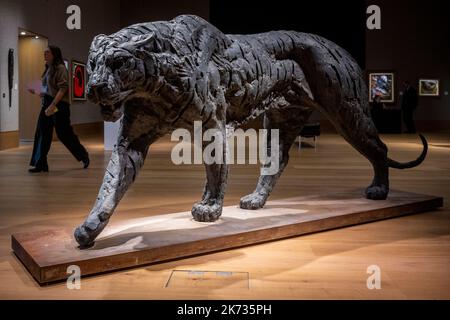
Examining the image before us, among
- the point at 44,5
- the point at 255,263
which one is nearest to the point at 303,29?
the point at 44,5

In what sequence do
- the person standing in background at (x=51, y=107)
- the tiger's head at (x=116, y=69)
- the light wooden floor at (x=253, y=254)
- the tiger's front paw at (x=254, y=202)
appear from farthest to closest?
the person standing in background at (x=51, y=107) < the tiger's front paw at (x=254, y=202) < the tiger's head at (x=116, y=69) < the light wooden floor at (x=253, y=254)

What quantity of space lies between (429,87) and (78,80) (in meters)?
10.8

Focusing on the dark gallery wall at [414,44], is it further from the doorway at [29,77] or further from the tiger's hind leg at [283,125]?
the tiger's hind leg at [283,125]

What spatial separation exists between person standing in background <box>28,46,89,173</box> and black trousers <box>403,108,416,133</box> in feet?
38.6

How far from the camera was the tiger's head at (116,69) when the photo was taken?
2.47 meters

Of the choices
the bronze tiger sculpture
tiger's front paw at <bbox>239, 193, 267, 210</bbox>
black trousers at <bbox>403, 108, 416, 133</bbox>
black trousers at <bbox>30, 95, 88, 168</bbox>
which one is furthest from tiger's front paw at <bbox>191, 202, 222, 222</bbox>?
black trousers at <bbox>403, 108, 416, 133</bbox>

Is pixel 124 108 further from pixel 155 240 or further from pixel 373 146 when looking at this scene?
pixel 373 146

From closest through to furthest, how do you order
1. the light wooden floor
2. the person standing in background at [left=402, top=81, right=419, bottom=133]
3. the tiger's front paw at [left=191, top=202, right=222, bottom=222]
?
the light wooden floor
the tiger's front paw at [left=191, top=202, right=222, bottom=222]
the person standing in background at [left=402, top=81, right=419, bottom=133]

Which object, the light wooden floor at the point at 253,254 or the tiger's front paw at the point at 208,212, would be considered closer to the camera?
the light wooden floor at the point at 253,254

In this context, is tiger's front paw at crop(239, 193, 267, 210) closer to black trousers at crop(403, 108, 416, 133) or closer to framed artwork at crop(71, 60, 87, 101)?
framed artwork at crop(71, 60, 87, 101)

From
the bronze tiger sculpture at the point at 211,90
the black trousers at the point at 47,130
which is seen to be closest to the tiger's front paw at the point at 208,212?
the bronze tiger sculpture at the point at 211,90

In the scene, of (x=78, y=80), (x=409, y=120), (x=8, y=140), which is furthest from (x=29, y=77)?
(x=409, y=120)

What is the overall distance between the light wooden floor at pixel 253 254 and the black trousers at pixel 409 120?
34.3 feet

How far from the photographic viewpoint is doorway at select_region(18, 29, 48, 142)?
11.5m
